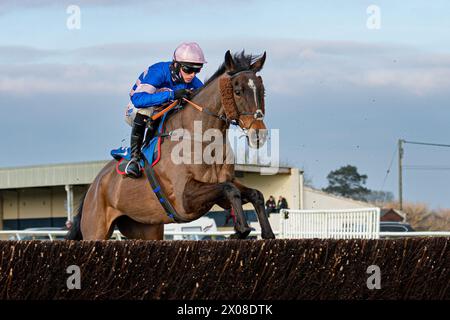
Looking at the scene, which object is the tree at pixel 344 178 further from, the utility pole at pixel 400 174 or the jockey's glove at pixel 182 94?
the jockey's glove at pixel 182 94

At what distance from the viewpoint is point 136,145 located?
823 centimetres

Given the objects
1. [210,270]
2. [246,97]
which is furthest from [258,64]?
[210,270]

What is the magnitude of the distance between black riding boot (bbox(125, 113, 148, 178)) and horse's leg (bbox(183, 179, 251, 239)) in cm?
75

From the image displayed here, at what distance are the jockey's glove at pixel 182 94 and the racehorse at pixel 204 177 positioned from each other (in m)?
0.06

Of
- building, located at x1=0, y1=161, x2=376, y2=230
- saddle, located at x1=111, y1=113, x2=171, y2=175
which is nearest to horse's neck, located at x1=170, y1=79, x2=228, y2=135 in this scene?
saddle, located at x1=111, y1=113, x2=171, y2=175

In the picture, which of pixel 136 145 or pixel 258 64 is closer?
pixel 258 64

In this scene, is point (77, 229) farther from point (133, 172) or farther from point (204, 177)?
point (204, 177)

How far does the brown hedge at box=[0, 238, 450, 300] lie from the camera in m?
5.73

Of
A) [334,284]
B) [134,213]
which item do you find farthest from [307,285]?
[134,213]

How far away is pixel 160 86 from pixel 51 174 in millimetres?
22813

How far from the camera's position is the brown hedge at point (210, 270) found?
18.8ft

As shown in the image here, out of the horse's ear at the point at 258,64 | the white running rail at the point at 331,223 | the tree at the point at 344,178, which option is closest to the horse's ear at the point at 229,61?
the horse's ear at the point at 258,64
